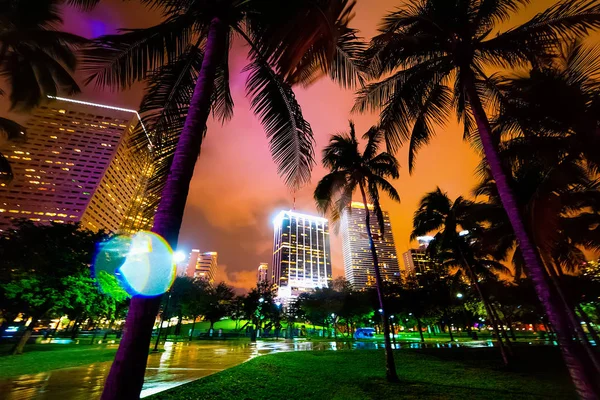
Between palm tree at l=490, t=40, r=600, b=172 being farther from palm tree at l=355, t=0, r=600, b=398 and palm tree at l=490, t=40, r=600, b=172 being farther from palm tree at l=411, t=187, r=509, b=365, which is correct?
palm tree at l=411, t=187, r=509, b=365

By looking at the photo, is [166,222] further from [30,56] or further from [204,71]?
[30,56]

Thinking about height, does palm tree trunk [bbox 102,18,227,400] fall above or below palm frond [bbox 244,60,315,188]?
below

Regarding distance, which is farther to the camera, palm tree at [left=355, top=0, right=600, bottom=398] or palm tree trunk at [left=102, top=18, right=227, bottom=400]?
palm tree at [left=355, top=0, right=600, bottom=398]

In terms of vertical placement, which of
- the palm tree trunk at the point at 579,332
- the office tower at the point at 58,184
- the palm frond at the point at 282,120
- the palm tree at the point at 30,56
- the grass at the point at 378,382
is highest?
the office tower at the point at 58,184

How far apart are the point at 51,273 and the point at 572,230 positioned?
102 feet

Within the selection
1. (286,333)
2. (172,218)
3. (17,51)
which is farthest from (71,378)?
(286,333)

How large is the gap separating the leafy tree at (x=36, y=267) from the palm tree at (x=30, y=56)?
19.5 feet

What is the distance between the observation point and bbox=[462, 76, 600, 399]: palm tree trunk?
3680 millimetres

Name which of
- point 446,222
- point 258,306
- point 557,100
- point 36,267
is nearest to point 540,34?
point 557,100

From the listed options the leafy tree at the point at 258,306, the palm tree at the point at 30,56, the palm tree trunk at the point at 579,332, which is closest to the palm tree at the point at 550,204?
the palm tree trunk at the point at 579,332

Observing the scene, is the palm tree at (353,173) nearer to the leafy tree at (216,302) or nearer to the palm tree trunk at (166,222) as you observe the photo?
the palm tree trunk at (166,222)

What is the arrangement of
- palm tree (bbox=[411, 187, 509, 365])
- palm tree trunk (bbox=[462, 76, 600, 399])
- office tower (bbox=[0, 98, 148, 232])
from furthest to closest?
office tower (bbox=[0, 98, 148, 232]), palm tree (bbox=[411, 187, 509, 365]), palm tree trunk (bbox=[462, 76, 600, 399])

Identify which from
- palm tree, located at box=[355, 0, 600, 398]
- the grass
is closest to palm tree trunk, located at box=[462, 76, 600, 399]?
palm tree, located at box=[355, 0, 600, 398]

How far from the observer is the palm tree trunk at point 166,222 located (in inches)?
83.7
